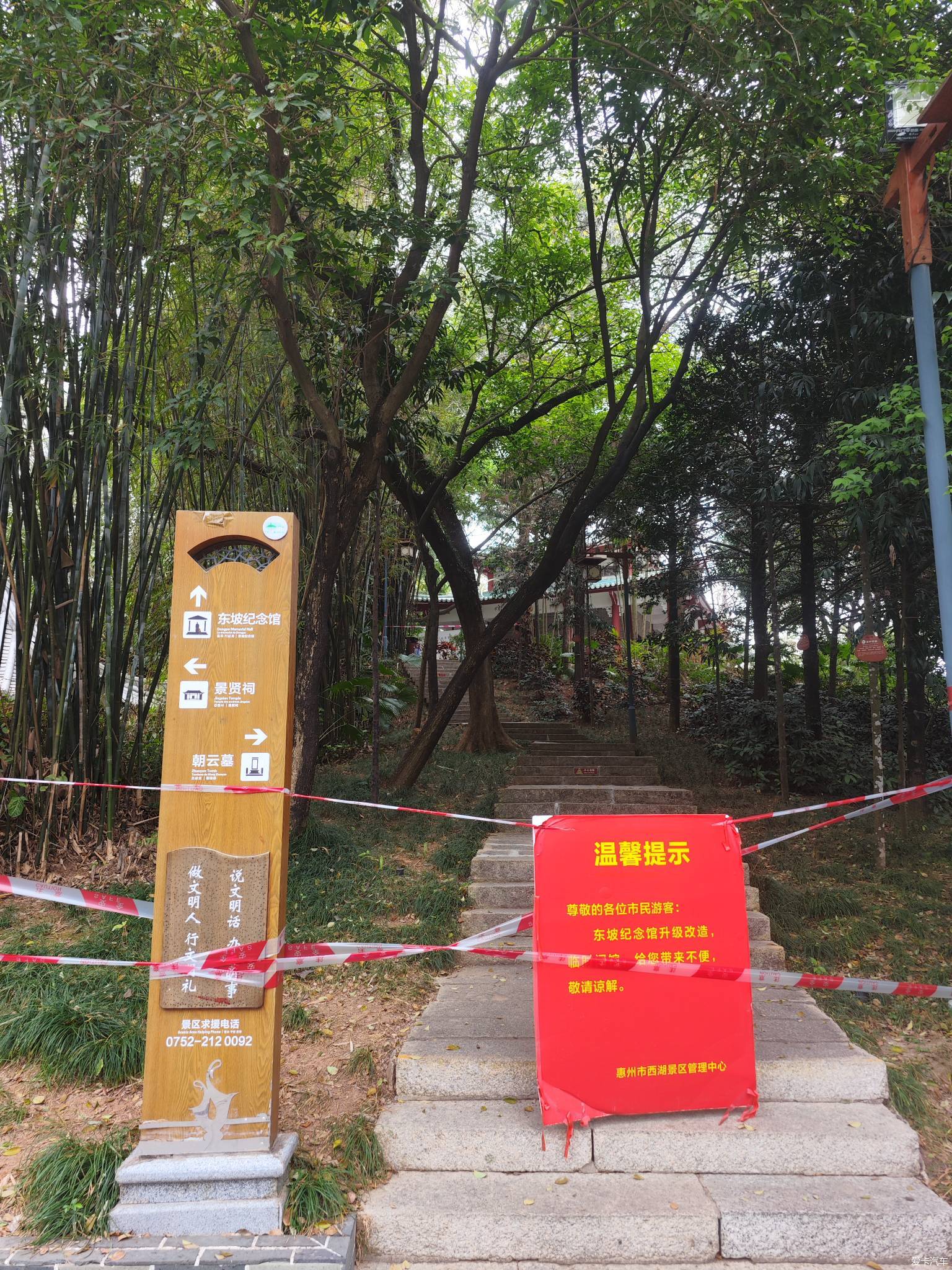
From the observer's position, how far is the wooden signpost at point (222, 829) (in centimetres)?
221

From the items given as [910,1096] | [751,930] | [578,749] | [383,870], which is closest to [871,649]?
[751,930]

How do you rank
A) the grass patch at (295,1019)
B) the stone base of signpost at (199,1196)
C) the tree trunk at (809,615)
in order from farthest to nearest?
1. the tree trunk at (809,615)
2. the grass patch at (295,1019)
3. the stone base of signpost at (199,1196)

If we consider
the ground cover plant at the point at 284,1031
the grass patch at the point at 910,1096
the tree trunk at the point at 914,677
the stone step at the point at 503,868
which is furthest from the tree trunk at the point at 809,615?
the grass patch at the point at 910,1096

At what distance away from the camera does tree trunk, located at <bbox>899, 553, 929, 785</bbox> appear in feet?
19.5

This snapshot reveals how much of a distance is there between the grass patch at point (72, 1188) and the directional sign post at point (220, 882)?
4.8 inches

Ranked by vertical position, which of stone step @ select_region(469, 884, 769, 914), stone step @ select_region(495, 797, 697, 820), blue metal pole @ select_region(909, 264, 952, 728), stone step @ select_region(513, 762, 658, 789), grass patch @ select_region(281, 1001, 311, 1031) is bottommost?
grass patch @ select_region(281, 1001, 311, 1031)

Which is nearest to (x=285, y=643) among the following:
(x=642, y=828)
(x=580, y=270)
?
(x=642, y=828)

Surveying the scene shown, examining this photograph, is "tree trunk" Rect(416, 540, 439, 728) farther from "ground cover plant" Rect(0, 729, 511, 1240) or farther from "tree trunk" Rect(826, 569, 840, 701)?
"tree trunk" Rect(826, 569, 840, 701)

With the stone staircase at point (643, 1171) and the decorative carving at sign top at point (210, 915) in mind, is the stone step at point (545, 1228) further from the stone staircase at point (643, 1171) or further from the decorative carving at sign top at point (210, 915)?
the decorative carving at sign top at point (210, 915)

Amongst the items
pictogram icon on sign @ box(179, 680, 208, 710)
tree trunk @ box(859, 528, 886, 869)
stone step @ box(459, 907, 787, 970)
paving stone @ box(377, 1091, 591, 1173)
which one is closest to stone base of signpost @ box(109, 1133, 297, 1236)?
paving stone @ box(377, 1091, 591, 1173)

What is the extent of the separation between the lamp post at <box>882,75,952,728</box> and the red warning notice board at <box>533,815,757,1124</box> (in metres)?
1.07

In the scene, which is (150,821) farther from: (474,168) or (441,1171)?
(474,168)

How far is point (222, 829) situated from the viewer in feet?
7.54

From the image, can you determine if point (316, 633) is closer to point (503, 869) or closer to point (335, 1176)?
point (503, 869)
